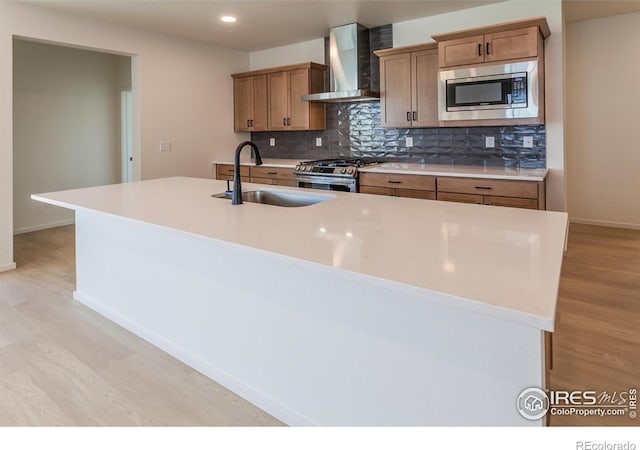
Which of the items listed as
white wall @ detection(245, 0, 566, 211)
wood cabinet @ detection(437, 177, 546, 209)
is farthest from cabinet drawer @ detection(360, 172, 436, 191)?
white wall @ detection(245, 0, 566, 211)

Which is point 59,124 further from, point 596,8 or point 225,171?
point 596,8

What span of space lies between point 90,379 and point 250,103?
170 inches

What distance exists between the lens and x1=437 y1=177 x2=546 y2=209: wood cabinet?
335 centimetres

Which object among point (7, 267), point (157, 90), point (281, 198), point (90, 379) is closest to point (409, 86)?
point (281, 198)

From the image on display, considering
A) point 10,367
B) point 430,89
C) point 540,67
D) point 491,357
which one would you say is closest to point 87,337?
point 10,367

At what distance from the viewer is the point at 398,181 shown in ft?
13.2

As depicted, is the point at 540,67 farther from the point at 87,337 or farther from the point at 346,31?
the point at 87,337

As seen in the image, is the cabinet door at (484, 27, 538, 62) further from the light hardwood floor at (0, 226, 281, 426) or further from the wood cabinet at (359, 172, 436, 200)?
the light hardwood floor at (0, 226, 281, 426)

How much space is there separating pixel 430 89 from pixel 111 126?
4602 mm

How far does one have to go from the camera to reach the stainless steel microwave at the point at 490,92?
3531mm

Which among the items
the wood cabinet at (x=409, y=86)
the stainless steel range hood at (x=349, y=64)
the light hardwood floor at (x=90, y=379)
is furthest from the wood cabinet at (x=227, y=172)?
the light hardwood floor at (x=90, y=379)

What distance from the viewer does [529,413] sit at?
1.14 m

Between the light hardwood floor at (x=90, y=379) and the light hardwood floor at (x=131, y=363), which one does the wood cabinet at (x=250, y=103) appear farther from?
the light hardwood floor at (x=90, y=379)

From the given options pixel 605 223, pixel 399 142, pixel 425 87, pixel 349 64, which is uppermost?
pixel 349 64
